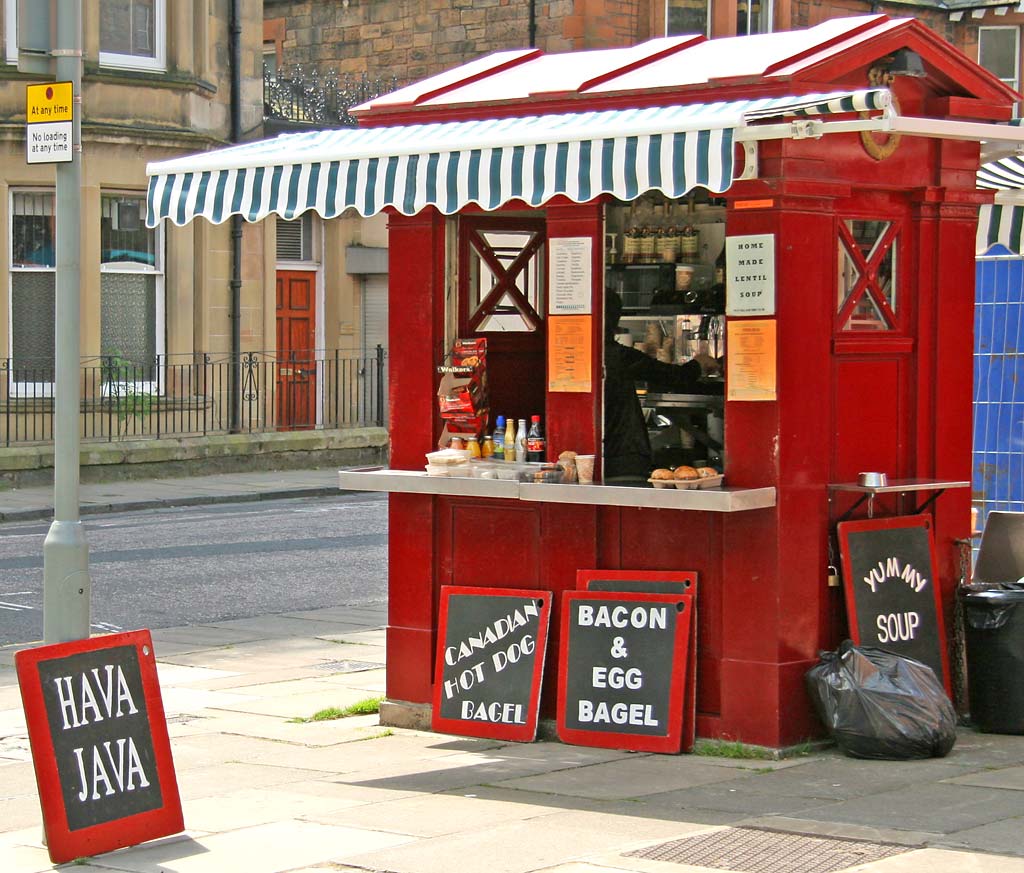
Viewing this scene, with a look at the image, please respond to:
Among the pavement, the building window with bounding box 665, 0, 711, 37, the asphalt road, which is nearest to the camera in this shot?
the pavement

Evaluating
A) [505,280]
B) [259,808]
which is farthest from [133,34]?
[259,808]

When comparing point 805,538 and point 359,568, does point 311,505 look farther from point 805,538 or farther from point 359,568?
point 805,538

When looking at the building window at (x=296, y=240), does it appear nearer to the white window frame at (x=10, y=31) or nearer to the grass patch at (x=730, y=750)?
the white window frame at (x=10, y=31)

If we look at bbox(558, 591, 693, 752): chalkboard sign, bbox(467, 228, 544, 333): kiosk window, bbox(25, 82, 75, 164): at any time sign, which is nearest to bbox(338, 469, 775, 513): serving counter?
bbox(558, 591, 693, 752): chalkboard sign

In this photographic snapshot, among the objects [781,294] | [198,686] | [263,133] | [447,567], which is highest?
[263,133]

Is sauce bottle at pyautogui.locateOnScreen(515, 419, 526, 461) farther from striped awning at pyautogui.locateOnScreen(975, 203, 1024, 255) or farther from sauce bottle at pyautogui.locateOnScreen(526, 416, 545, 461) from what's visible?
striped awning at pyautogui.locateOnScreen(975, 203, 1024, 255)

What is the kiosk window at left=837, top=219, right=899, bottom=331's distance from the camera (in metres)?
8.52

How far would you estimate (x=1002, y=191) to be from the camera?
10164 millimetres

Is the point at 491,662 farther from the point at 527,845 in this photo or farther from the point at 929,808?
the point at 929,808

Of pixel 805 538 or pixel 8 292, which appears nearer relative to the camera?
pixel 805 538

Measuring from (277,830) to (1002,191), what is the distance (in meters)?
5.92

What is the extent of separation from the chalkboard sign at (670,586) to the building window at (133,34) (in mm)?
17567

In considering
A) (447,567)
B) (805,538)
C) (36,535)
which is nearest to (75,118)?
(447,567)

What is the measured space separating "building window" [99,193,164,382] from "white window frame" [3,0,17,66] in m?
2.24
